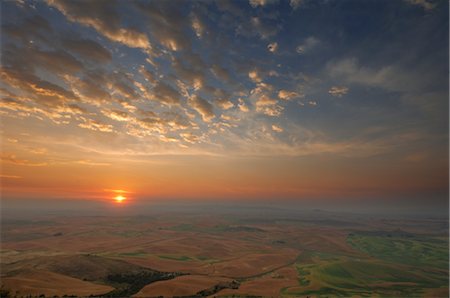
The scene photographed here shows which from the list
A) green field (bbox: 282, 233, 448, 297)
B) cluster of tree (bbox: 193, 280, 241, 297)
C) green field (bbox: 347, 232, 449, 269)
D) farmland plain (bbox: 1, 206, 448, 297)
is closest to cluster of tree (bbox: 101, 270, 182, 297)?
farmland plain (bbox: 1, 206, 448, 297)

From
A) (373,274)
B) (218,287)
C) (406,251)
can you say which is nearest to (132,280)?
(218,287)

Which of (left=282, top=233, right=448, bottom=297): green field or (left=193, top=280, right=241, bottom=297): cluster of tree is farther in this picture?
(left=282, top=233, right=448, bottom=297): green field

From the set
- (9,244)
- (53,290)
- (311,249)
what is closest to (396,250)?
(311,249)

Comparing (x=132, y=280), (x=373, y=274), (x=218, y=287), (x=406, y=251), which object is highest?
(x=218, y=287)

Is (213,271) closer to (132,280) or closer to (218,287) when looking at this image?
(218,287)


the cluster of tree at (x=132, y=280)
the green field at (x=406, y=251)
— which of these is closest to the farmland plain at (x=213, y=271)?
the cluster of tree at (x=132, y=280)

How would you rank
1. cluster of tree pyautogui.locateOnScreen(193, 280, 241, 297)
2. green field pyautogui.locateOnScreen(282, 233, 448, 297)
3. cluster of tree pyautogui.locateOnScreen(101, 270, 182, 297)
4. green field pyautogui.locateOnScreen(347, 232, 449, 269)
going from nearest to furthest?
cluster of tree pyautogui.locateOnScreen(101, 270, 182, 297), cluster of tree pyautogui.locateOnScreen(193, 280, 241, 297), green field pyautogui.locateOnScreen(282, 233, 448, 297), green field pyautogui.locateOnScreen(347, 232, 449, 269)

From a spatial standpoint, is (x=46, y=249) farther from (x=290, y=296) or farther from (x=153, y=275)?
(x=290, y=296)

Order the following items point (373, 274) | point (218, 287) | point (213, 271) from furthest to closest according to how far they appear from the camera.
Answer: point (373, 274)
point (213, 271)
point (218, 287)

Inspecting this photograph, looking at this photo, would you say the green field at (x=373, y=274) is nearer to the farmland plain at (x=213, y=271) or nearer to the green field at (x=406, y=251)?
the green field at (x=406, y=251)

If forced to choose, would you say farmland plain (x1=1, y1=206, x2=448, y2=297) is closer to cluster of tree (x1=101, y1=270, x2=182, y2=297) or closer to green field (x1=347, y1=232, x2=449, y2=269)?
cluster of tree (x1=101, y1=270, x2=182, y2=297)

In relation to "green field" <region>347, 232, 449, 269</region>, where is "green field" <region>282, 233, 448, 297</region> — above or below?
above
